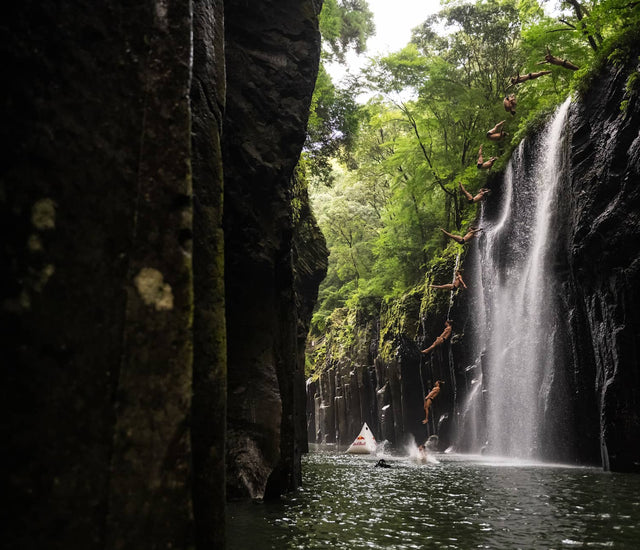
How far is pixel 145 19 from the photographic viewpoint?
220cm

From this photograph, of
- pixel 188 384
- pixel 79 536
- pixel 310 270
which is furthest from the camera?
pixel 310 270

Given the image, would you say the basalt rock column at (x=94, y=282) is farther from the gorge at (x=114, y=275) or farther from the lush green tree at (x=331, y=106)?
the lush green tree at (x=331, y=106)

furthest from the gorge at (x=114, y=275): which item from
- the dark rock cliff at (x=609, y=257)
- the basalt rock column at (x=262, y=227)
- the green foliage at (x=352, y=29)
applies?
the green foliage at (x=352, y=29)

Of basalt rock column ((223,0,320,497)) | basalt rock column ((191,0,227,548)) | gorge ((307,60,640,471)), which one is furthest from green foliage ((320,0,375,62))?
basalt rock column ((191,0,227,548))

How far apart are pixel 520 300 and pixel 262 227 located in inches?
426

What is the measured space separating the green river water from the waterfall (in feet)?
18.5

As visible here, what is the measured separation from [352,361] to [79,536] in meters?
29.3

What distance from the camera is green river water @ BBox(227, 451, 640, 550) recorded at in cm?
482

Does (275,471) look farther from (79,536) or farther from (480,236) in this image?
(480,236)

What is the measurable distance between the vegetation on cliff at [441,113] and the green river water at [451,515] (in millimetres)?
10090

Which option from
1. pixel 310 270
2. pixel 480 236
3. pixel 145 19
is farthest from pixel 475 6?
pixel 145 19

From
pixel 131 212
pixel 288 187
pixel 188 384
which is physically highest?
pixel 288 187

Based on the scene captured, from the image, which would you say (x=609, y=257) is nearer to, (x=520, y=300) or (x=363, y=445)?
(x=520, y=300)

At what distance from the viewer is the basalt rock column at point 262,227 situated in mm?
7918
